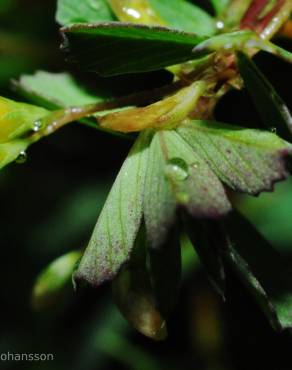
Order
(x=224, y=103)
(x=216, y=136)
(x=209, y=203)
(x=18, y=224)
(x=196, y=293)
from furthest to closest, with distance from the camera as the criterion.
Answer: (x=18, y=224), (x=196, y=293), (x=224, y=103), (x=216, y=136), (x=209, y=203)

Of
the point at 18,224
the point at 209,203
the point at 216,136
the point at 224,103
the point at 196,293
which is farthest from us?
the point at 18,224

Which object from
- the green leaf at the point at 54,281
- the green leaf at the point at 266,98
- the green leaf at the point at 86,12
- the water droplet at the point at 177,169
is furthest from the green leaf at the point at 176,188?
the green leaf at the point at 86,12

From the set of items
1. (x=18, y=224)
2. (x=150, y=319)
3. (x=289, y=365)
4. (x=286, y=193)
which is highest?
(x=150, y=319)

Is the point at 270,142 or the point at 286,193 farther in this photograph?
the point at 286,193

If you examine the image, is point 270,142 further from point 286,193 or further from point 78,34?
point 286,193

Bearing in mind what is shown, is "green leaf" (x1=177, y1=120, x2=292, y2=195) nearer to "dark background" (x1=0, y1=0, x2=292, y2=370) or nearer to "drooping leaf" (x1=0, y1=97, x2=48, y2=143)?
"drooping leaf" (x1=0, y1=97, x2=48, y2=143)

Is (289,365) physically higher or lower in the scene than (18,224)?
higher

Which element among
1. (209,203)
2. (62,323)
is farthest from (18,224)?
(209,203)

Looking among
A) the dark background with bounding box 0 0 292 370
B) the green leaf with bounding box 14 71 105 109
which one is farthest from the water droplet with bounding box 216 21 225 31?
the dark background with bounding box 0 0 292 370
